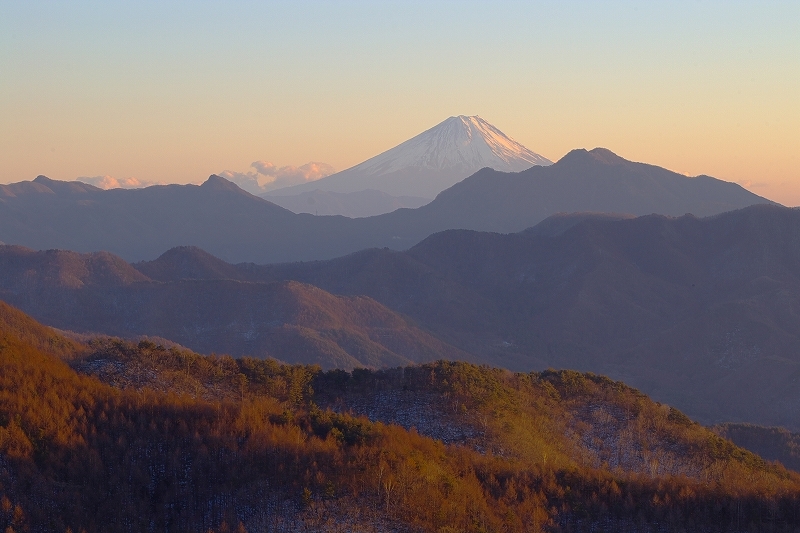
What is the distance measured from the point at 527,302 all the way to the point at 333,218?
278 ft

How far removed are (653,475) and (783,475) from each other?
11.3ft

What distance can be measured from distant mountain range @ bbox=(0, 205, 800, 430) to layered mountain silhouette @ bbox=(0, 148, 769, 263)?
46907 millimetres

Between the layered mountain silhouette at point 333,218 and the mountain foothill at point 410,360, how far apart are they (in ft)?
2.32

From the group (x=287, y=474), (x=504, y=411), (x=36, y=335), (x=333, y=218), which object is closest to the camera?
(x=287, y=474)

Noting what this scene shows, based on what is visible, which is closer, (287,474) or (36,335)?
(287,474)

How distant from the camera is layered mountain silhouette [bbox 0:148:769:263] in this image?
15925 centimetres

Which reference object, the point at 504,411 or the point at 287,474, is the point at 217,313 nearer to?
the point at 504,411

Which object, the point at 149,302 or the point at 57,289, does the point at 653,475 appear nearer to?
the point at 149,302

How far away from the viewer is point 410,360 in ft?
232

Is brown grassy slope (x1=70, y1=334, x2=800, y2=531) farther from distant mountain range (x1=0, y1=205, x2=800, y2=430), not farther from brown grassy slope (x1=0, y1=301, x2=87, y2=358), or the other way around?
distant mountain range (x1=0, y1=205, x2=800, y2=430)

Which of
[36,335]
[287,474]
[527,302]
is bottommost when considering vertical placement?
[527,302]

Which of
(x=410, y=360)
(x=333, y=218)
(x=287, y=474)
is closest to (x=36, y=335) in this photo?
(x=287, y=474)

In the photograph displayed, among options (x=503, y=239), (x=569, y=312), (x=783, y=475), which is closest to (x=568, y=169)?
(x=503, y=239)

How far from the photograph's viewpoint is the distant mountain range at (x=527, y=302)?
69.3 m
